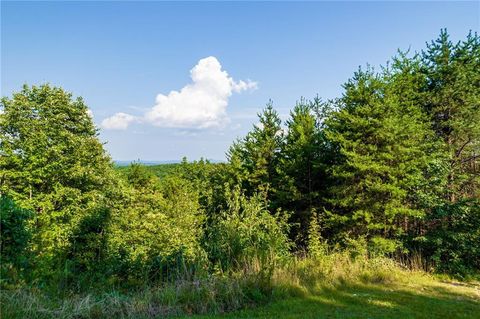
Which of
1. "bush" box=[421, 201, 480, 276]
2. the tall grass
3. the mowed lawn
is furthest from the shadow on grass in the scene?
"bush" box=[421, 201, 480, 276]

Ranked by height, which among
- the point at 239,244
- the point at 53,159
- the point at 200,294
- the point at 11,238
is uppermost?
the point at 53,159

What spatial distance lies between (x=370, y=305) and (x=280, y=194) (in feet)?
32.3

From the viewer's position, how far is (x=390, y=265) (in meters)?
7.88

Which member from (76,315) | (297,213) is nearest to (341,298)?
(76,315)

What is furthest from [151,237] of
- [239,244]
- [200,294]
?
[200,294]

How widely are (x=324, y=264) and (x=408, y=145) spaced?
6.23m

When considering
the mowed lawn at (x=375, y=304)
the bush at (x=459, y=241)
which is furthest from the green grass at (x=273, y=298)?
the bush at (x=459, y=241)

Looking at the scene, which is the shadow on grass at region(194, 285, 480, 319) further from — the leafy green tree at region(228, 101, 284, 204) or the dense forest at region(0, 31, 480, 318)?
the leafy green tree at region(228, 101, 284, 204)

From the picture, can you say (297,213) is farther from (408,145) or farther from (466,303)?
(466,303)

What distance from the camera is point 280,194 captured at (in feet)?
49.4

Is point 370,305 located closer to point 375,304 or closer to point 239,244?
point 375,304

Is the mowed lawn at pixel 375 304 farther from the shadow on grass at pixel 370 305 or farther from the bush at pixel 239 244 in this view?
the bush at pixel 239 244

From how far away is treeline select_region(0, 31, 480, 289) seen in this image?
20.1 feet

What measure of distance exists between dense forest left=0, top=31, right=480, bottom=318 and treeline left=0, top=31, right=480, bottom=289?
0.05 m
